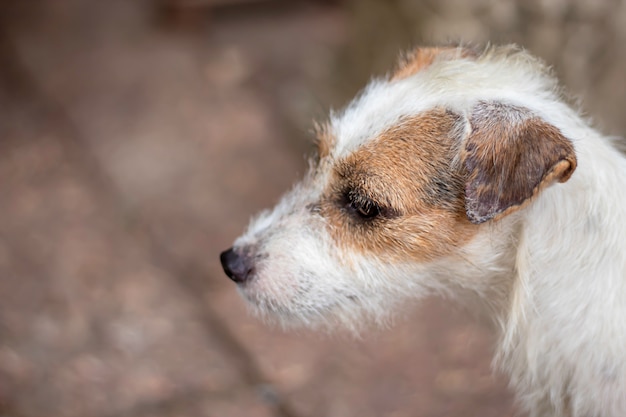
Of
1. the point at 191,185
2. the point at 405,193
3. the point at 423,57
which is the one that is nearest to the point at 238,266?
the point at 405,193

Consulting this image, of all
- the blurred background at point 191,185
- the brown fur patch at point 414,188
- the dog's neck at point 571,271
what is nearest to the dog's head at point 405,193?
the brown fur patch at point 414,188

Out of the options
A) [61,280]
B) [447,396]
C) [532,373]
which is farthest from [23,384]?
[532,373]

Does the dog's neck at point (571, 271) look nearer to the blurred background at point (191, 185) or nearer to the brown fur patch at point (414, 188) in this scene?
the brown fur patch at point (414, 188)

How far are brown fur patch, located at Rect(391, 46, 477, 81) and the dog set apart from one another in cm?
3

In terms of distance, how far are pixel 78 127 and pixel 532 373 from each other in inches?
168

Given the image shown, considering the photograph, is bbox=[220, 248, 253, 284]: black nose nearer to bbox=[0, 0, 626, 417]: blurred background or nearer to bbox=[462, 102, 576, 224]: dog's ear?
bbox=[0, 0, 626, 417]: blurred background

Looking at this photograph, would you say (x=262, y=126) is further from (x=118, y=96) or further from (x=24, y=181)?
(x=24, y=181)

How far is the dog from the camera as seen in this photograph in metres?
2.65

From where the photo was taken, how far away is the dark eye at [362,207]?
113 inches

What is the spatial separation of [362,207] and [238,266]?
1.85 ft

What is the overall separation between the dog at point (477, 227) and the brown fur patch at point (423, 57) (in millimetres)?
26

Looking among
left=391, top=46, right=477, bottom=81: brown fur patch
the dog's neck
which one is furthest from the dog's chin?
left=391, top=46, right=477, bottom=81: brown fur patch

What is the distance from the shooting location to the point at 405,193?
281cm

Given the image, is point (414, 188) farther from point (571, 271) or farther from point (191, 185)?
point (191, 185)
